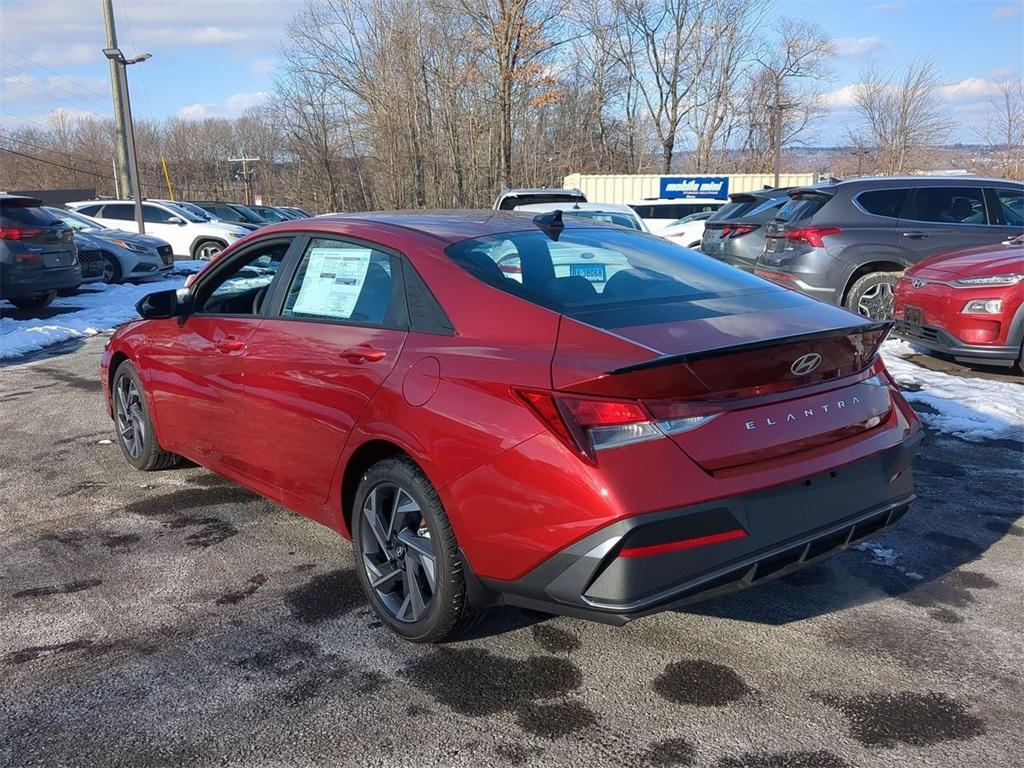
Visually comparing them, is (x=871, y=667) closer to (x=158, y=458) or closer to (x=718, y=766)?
(x=718, y=766)

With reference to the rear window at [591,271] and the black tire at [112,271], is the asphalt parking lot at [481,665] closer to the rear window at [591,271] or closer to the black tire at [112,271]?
the rear window at [591,271]

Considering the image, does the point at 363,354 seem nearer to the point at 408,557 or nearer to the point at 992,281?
the point at 408,557

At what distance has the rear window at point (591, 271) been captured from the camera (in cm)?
309

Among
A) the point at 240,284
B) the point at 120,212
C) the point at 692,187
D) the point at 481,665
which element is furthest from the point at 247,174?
the point at 481,665

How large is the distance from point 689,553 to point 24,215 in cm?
1234

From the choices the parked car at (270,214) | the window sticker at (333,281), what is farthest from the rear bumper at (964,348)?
the parked car at (270,214)

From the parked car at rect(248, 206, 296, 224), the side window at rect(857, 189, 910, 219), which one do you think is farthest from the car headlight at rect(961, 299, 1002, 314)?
the parked car at rect(248, 206, 296, 224)

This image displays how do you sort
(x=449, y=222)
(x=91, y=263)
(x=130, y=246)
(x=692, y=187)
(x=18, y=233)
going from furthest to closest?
(x=692, y=187) < (x=130, y=246) < (x=91, y=263) < (x=18, y=233) < (x=449, y=222)

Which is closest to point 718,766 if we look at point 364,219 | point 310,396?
point 310,396

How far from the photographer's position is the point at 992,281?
276 inches

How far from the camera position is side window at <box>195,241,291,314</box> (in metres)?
4.23

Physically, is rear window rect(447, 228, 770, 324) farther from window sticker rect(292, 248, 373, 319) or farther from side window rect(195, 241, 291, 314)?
side window rect(195, 241, 291, 314)

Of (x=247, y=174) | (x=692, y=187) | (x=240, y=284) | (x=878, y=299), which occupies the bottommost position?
(x=878, y=299)

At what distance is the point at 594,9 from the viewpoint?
50.8 meters
